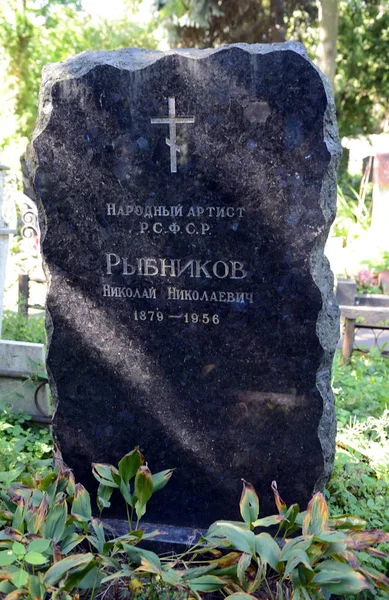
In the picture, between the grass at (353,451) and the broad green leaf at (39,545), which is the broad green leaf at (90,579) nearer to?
the broad green leaf at (39,545)

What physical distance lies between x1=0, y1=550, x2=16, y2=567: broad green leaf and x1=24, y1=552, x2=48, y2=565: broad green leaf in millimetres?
88

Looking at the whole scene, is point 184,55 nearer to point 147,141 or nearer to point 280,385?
point 147,141

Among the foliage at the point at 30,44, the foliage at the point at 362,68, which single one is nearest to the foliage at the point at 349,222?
the foliage at the point at 362,68

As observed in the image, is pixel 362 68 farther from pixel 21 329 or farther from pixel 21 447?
pixel 21 447

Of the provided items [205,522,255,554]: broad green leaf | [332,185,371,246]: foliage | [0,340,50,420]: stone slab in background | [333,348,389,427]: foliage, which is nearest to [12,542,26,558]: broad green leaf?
[205,522,255,554]: broad green leaf

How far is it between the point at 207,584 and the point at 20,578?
2.14ft

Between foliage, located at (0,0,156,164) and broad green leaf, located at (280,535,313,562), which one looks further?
foliage, located at (0,0,156,164)

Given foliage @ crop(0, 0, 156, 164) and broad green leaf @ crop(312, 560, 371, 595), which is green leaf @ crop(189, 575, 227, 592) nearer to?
broad green leaf @ crop(312, 560, 371, 595)

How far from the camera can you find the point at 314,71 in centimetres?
269

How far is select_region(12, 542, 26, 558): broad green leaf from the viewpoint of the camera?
2364 millimetres

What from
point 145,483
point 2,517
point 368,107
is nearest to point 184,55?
point 145,483

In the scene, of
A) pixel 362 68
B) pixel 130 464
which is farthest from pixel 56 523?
pixel 362 68

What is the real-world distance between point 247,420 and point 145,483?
0.57 metres

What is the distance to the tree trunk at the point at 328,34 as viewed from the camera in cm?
1304
